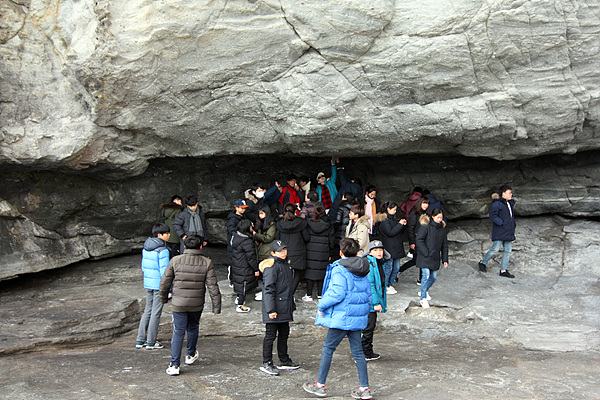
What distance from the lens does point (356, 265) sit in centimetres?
540

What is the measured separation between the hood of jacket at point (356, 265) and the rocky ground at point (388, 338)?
51.9 inches

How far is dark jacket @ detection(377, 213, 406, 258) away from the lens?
9.16 metres

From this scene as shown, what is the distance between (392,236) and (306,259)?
1.59 metres

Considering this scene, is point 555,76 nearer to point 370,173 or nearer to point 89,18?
point 370,173

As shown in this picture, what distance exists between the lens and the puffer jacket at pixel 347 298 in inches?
209

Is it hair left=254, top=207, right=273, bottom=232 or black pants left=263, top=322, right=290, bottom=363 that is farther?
hair left=254, top=207, right=273, bottom=232

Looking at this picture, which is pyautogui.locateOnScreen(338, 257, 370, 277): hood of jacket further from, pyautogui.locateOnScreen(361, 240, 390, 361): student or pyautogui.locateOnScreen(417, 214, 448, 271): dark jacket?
pyautogui.locateOnScreen(417, 214, 448, 271): dark jacket

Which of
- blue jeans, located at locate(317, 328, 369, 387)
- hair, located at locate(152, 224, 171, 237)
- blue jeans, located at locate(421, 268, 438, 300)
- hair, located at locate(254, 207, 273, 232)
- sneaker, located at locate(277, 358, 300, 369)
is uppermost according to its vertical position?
hair, located at locate(254, 207, 273, 232)

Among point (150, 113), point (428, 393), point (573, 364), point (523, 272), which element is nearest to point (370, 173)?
point (523, 272)

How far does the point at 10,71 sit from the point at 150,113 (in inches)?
82.7

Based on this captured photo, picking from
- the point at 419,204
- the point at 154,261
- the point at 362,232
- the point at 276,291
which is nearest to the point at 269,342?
the point at 276,291

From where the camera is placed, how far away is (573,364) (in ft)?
21.5

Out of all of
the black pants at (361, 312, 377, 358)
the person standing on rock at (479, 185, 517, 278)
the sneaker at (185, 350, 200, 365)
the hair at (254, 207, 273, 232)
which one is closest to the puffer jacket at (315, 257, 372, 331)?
the black pants at (361, 312, 377, 358)

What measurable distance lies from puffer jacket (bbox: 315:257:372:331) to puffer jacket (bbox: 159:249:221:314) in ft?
4.68
